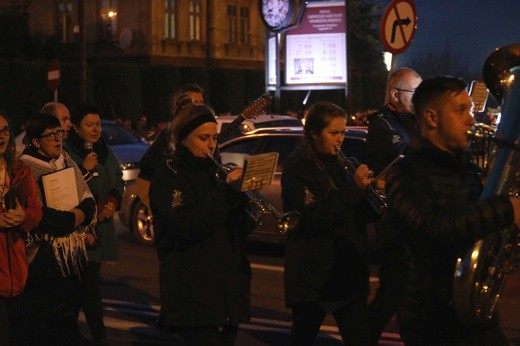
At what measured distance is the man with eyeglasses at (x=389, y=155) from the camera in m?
6.70

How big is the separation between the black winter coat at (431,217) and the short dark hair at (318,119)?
1.91 m

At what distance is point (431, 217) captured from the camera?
3697 millimetres

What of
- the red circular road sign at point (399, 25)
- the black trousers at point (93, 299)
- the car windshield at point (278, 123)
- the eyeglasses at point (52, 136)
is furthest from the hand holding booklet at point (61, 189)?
the car windshield at point (278, 123)

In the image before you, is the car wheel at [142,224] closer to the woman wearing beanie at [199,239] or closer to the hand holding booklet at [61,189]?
the hand holding booklet at [61,189]

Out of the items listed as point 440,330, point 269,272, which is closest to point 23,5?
point 269,272

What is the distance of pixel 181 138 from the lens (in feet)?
17.0

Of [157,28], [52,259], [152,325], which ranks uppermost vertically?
[157,28]

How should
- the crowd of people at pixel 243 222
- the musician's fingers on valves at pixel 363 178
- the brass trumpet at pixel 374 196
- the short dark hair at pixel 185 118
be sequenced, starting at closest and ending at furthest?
1. the crowd of people at pixel 243 222
2. the short dark hair at pixel 185 118
3. the musician's fingers on valves at pixel 363 178
4. the brass trumpet at pixel 374 196

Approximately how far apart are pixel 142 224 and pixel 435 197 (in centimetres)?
1004

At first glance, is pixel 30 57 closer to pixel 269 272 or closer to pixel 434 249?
pixel 269 272

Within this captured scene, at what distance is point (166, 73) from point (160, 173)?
40.1m

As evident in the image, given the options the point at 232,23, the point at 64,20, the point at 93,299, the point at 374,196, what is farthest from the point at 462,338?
the point at 64,20

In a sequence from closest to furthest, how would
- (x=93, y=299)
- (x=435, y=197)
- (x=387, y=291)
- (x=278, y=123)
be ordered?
(x=435, y=197) → (x=387, y=291) → (x=93, y=299) → (x=278, y=123)

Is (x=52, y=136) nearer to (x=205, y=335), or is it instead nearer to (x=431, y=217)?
(x=205, y=335)
